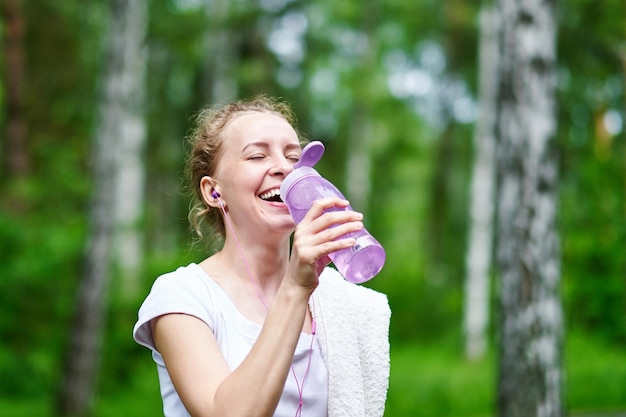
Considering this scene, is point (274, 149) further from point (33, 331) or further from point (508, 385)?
point (33, 331)

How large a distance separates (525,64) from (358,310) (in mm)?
3358

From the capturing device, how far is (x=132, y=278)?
532 inches

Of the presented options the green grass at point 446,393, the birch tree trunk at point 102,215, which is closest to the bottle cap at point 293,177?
the green grass at point 446,393

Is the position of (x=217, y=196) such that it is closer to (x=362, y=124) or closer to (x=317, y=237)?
(x=317, y=237)

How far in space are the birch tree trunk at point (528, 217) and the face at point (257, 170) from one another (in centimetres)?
317

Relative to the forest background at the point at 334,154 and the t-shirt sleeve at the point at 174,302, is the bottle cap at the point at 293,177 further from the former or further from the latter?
the forest background at the point at 334,154

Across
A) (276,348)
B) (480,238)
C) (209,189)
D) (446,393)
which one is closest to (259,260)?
(209,189)

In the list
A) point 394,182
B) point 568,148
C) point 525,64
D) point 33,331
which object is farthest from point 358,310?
point 394,182

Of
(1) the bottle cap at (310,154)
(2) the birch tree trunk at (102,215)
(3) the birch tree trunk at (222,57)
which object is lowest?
(1) the bottle cap at (310,154)

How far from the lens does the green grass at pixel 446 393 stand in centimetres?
965

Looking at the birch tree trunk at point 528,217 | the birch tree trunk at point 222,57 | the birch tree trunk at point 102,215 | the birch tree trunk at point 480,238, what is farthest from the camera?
the birch tree trunk at point 222,57

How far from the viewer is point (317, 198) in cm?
205

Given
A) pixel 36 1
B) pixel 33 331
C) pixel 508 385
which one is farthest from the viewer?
pixel 36 1

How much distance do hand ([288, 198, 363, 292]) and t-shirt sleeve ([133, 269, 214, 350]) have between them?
1.02 feet
